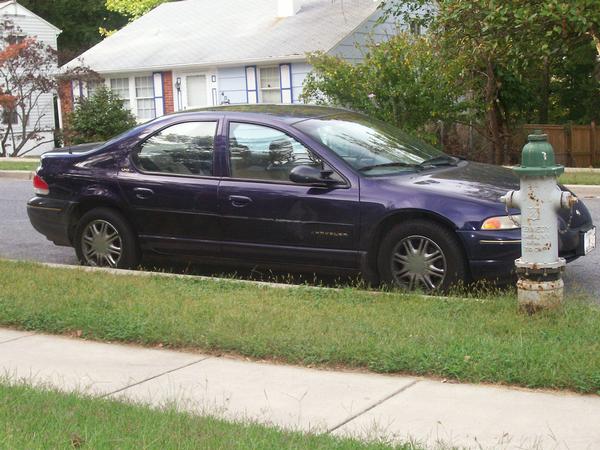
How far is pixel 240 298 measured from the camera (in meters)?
6.73

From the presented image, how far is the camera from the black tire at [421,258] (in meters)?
6.69

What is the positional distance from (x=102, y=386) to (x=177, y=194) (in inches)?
119

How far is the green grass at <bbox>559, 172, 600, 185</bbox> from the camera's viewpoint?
1381 cm

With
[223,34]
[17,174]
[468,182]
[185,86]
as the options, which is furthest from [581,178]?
[223,34]

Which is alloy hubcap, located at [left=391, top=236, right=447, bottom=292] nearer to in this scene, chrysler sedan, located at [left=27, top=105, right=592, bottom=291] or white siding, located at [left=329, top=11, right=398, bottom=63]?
chrysler sedan, located at [left=27, top=105, right=592, bottom=291]

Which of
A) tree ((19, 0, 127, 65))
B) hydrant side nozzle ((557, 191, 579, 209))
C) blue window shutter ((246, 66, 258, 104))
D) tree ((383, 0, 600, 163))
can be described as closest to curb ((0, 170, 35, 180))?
tree ((383, 0, 600, 163))

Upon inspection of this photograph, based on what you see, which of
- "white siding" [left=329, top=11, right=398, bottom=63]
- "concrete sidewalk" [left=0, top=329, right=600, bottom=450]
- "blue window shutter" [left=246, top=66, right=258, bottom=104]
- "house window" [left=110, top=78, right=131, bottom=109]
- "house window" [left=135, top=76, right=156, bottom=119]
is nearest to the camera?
"concrete sidewalk" [left=0, top=329, right=600, bottom=450]

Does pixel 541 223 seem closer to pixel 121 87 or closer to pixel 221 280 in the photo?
pixel 221 280

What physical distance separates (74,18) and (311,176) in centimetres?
4817

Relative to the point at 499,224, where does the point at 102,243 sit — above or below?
below

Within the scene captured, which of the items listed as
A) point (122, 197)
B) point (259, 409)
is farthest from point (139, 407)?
point (122, 197)

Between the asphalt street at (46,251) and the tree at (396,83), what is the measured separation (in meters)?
5.22

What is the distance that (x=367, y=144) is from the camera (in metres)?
7.68

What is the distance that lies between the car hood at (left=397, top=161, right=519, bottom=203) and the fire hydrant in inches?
43.0
